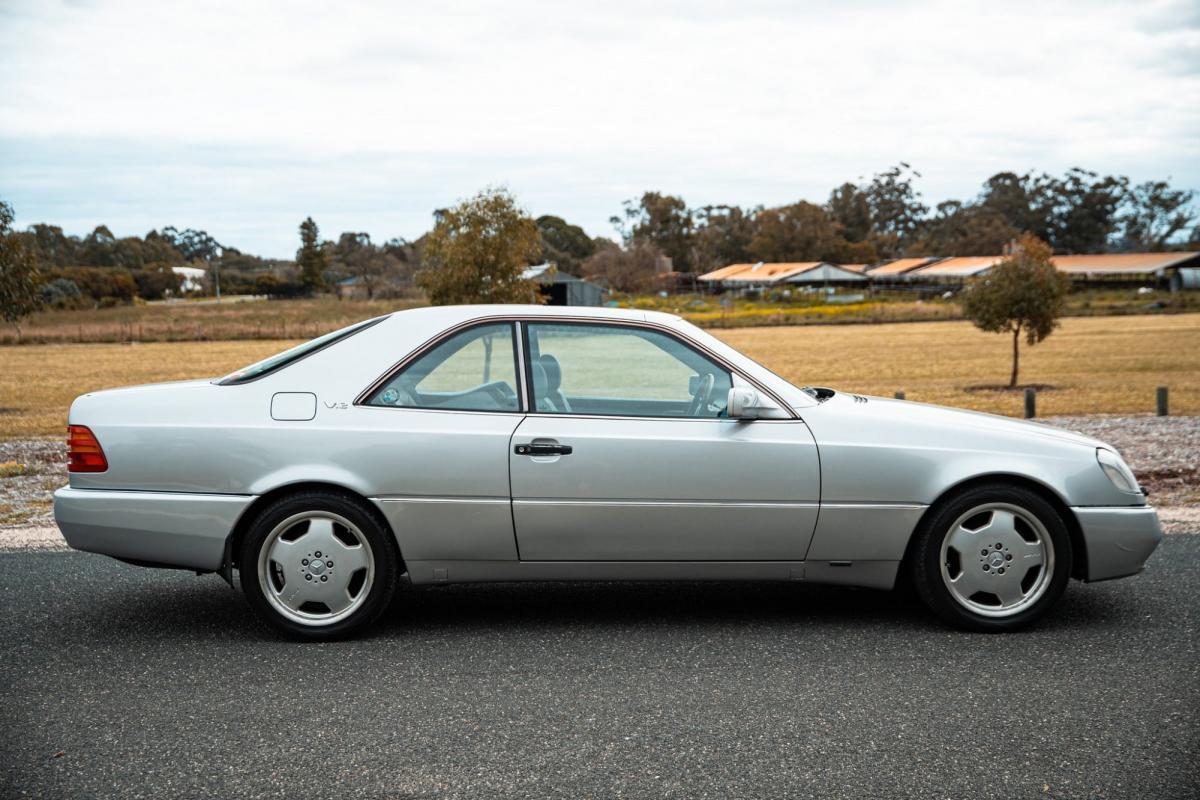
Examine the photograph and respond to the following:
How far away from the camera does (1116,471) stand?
4.88 metres

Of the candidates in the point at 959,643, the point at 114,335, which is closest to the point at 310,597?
the point at 959,643

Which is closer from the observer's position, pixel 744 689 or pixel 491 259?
pixel 744 689

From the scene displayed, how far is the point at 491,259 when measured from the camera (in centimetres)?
3875

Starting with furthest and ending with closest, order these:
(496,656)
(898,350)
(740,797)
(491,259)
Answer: (491,259)
(898,350)
(496,656)
(740,797)

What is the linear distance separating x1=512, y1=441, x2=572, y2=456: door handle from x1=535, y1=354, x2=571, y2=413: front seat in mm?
256

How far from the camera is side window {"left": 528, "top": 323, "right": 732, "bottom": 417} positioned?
4840 millimetres

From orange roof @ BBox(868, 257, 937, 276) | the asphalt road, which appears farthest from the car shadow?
orange roof @ BBox(868, 257, 937, 276)

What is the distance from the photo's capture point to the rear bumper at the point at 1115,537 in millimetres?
4777

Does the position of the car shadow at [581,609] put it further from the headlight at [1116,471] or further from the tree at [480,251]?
the tree at [480,251]

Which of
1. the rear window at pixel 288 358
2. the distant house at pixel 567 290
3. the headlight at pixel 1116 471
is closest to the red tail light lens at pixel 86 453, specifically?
the rear window at pixel 288 358

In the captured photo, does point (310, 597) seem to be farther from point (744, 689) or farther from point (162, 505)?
point (744, 689)

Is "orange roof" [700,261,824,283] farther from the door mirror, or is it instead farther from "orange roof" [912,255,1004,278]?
the door mirror

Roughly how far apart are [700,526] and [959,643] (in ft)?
4.03

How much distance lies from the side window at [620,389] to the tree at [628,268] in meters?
114
